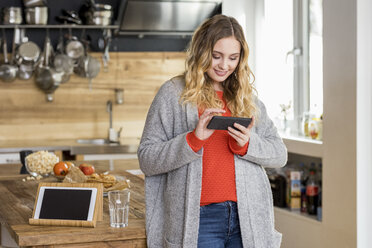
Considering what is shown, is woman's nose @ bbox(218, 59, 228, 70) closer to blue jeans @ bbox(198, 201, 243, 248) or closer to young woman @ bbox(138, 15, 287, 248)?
young woman @ bbox(138, 15, 287, 248)

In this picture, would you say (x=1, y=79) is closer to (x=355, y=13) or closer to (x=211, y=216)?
(x=355, y=13)

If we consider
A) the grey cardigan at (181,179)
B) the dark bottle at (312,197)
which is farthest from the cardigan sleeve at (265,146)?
the dark bottle at (312,197)

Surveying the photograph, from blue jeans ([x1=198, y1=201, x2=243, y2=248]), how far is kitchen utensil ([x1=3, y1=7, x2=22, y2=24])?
386cm

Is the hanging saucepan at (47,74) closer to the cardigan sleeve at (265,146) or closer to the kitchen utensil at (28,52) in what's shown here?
the kitchen utensil at (28,52)

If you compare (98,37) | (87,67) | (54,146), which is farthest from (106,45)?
Result: (54,146)

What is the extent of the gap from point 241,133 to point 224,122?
3.6 inches

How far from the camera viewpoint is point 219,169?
5.95 feet

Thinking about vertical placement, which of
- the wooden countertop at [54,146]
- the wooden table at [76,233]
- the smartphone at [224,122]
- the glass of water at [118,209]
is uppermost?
the smartphone at [224,122]

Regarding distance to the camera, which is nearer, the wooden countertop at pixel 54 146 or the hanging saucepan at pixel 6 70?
the wooden countertop at pixel 54 146

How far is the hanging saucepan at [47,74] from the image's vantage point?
17.2 ft

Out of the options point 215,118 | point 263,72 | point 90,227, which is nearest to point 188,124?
point 215,118

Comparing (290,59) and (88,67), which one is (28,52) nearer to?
(88,67)

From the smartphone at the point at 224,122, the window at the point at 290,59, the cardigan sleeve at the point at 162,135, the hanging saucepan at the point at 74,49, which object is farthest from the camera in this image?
the hanging saucepan at the point at 74,49

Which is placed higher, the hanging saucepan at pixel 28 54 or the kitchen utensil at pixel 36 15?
the kitchen utensil at pixel 36 15
